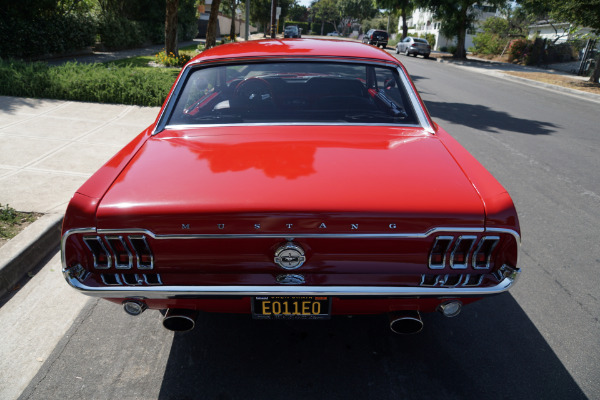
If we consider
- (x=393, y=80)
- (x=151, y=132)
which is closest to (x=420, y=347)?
(x=393, y=80)

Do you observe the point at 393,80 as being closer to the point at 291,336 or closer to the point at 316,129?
the point at 316,129

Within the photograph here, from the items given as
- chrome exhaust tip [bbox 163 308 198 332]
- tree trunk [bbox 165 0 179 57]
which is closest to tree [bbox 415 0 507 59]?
tree trunk [bbox 165 0 179 57]

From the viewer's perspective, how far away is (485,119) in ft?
32.5

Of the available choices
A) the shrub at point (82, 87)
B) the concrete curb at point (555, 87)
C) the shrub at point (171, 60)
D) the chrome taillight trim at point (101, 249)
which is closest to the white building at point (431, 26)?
the concrete curb at point (555, 87)

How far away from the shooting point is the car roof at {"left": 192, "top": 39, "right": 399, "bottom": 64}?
3.27m

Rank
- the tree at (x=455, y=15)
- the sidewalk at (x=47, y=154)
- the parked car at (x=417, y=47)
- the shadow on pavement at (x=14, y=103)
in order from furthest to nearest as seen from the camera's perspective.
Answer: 1. the parked car at (x=417, y=47)
2. the tree at (x=455, y=15)
3. the shadow on pavement at (x=14, y=103)
4. the sidewalk at (x=47, y=154)

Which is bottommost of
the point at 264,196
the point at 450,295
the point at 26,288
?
the point at 26,288

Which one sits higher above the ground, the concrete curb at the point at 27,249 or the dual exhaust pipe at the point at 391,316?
the dual exhaust pipe at the point at 391,316

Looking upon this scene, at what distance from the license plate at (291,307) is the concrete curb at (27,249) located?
2.16 meters

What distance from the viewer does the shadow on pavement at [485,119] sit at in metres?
9.12

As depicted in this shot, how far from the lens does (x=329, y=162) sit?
2.38 metres

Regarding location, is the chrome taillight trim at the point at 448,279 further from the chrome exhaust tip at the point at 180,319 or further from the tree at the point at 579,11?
the tree at the point at 579,11

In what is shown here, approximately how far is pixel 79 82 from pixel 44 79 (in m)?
0.76

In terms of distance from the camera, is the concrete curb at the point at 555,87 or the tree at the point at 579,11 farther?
the tree at the point at 579,11
